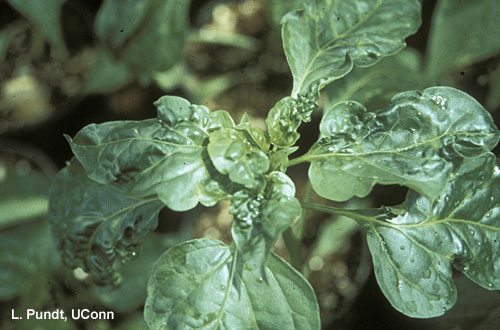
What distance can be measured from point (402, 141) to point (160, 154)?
18.0 inches

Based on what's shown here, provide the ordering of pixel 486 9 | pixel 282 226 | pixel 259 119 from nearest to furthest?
pixel 282 226 < pixel 486 9 < pixel 259 119

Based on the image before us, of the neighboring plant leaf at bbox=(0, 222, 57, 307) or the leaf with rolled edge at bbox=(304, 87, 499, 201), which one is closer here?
the leaf with rolled edge at bbox=(304, 87, 499, 201)

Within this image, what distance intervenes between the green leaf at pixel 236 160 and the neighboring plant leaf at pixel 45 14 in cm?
118

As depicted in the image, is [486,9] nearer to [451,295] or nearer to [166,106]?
[451,295]

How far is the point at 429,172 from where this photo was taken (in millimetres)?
812

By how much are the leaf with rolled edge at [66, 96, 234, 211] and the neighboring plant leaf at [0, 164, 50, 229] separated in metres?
0.90

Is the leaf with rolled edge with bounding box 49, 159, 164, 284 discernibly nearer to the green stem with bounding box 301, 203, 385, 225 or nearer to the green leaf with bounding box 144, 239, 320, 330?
the green leaf with bounding box 144, 239, 320, 330

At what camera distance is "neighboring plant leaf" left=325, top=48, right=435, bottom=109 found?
1.13 m

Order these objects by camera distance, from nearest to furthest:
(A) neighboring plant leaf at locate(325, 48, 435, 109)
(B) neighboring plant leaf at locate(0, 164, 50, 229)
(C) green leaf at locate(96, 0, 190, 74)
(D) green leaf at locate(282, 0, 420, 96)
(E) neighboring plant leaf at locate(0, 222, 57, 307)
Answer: (D) green leaf at locate(282, 0, 420, 96) → (A) neighboring plant leaf at locate(325, 48, 435, 109) → (C) green leaf at locate(96, 0, 190, 74) → (E) neighboring plant leaf at locate(0, 222, 57, 307) → (B) neighboring plant leaf at locate(0, 164, 50, 229)

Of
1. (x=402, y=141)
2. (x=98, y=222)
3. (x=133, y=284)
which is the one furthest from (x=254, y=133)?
(x=133, y=284)

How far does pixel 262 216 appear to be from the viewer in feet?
2.62

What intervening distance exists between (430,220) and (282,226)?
1.13ft

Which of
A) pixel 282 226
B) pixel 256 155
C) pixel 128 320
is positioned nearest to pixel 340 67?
pixel 256 155

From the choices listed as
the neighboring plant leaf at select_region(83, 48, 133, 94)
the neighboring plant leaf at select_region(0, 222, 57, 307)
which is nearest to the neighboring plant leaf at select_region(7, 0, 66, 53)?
the neighboring plant leaf at select_region(83, 48, 133, 94)
